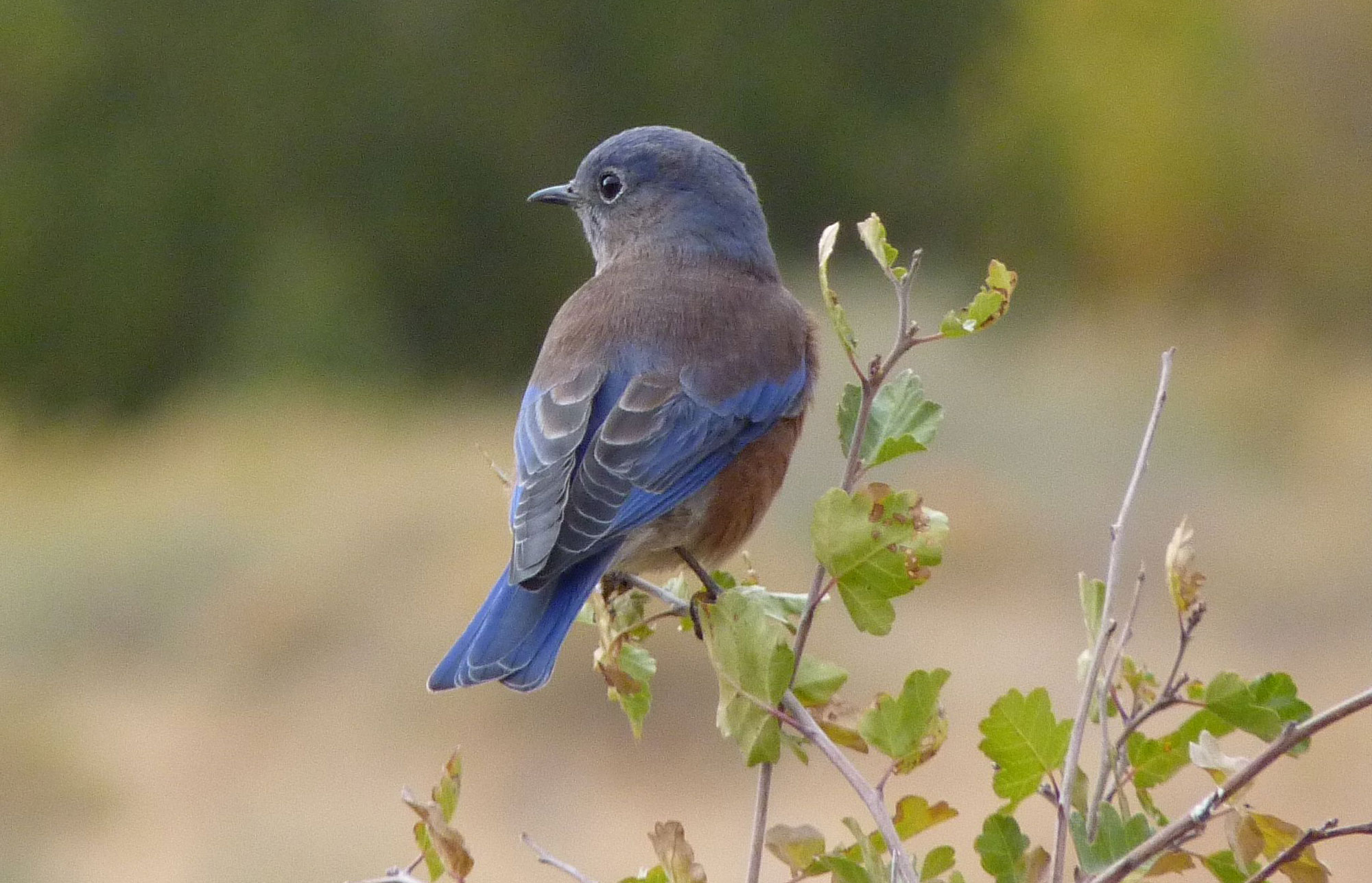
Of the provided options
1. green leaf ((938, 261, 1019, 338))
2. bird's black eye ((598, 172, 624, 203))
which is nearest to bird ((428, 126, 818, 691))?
bird's black eye ((598, 172, 624, 203))

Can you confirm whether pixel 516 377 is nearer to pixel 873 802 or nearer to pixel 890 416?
pixel 890 416

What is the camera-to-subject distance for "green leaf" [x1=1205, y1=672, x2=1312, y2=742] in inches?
75.9

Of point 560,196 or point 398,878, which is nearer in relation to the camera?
point 398,878

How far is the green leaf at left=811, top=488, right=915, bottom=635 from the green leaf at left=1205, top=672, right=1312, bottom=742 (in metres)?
0.39

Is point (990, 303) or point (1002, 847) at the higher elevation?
point (990, 303)

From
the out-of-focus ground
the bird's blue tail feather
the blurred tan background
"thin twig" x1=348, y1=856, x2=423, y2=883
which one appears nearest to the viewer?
"thin twig" x1=348, y1=856, x2=423, y2=883

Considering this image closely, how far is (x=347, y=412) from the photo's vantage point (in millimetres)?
20453

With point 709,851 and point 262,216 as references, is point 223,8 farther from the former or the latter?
point 709,851

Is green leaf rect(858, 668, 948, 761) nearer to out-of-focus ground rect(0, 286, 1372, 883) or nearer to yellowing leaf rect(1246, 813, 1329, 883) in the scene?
yellowing leaf rect(1246, 813, 1329, 883)

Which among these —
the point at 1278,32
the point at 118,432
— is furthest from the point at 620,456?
the point at 1278,32

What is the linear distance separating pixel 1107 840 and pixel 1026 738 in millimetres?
213

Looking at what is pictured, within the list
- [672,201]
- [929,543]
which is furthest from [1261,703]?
[672,201]

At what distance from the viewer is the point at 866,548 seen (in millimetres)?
2117

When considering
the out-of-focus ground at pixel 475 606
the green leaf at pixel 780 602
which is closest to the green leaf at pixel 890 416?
the green leaf at pixel 780 602
